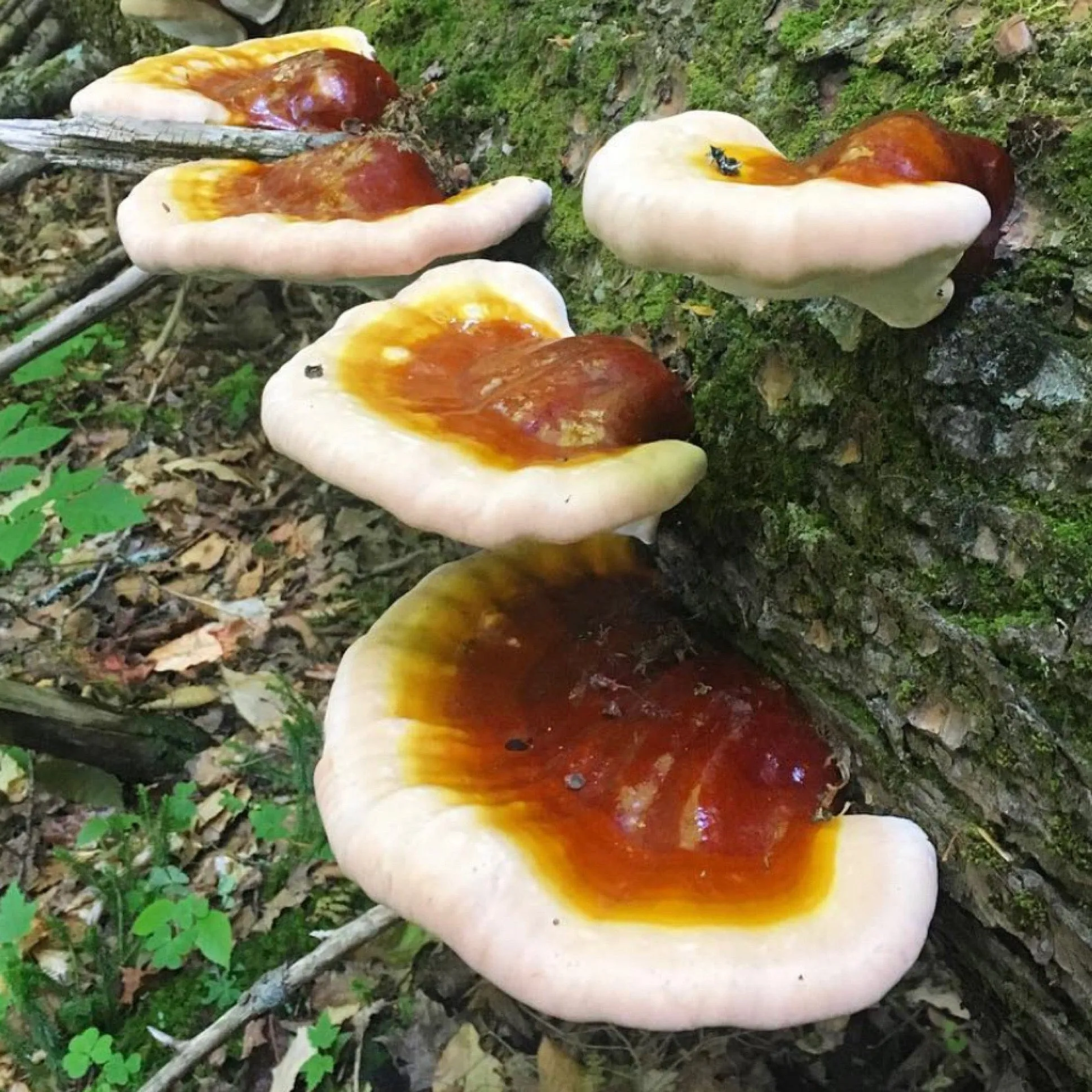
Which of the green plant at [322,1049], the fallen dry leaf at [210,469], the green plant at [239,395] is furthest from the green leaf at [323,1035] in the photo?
the green plant at [239,395]

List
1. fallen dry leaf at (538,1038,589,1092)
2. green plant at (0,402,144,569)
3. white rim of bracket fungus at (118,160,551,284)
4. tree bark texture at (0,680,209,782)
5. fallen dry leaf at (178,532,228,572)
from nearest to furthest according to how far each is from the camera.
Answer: white rim of bracket fungus at (118,160,551,284) → fallen dry leaf at (538,1038,589,1092) → green plant at (0,402,144,569) → tree bark texture at (0,680,209,782) → fallen dry leaf at (178,532,228,572)

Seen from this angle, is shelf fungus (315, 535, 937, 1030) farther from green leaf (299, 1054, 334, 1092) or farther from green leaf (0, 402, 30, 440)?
green leaf (0, 402, 30, 440)

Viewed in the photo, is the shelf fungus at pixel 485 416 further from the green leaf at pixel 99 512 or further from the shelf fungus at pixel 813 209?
the green leaf at pixel 99 512

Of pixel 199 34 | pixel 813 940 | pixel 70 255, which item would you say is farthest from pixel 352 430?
pixel 70 255

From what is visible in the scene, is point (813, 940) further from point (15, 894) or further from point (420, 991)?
point (15, 894)

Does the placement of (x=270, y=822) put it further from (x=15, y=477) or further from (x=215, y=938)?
(x=15, y=477)

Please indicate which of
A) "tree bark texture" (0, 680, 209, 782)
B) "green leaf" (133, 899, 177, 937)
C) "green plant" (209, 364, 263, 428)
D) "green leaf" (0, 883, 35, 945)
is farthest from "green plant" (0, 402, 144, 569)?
"green plant" (209, 364, 263, 428)

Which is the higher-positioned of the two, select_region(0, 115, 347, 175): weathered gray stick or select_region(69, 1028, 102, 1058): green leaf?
select_region(0, 115, 347, 175): weathered gray stick
